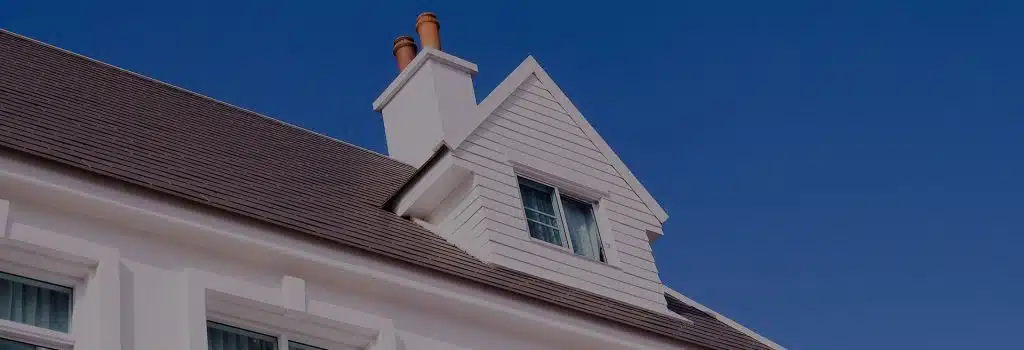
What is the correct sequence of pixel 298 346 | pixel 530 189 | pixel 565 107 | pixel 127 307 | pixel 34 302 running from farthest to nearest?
pixel 565 107
pixel 530 189
pixel 298 346
pixel 127 307
pixel 34 302

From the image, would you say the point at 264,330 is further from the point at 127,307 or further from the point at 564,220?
the point at 564,220

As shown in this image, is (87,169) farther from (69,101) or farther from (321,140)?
(321,140)

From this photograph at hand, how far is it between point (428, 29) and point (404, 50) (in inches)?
23.5

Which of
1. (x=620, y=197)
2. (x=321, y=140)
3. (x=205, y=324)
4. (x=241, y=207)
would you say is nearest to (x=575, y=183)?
(x=620, y=197)

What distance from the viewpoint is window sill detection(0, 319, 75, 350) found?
8891 mm

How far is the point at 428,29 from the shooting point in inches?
667

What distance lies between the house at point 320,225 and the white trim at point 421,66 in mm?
39

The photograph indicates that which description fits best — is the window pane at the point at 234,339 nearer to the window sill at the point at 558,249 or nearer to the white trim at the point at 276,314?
the white trim at the point at 276,314

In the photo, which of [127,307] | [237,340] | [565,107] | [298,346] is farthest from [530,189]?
[127,307]

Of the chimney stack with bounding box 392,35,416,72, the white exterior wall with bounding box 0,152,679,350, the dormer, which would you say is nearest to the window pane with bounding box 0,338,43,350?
the white exterior wall with bounding box 0,152,679,350

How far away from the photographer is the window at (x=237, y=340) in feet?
32.9

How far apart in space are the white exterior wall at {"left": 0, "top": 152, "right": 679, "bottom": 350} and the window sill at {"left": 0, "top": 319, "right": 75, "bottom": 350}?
0.27 ft

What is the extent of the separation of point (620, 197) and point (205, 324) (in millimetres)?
6000

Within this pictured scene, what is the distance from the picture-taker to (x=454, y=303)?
36.9 feet
